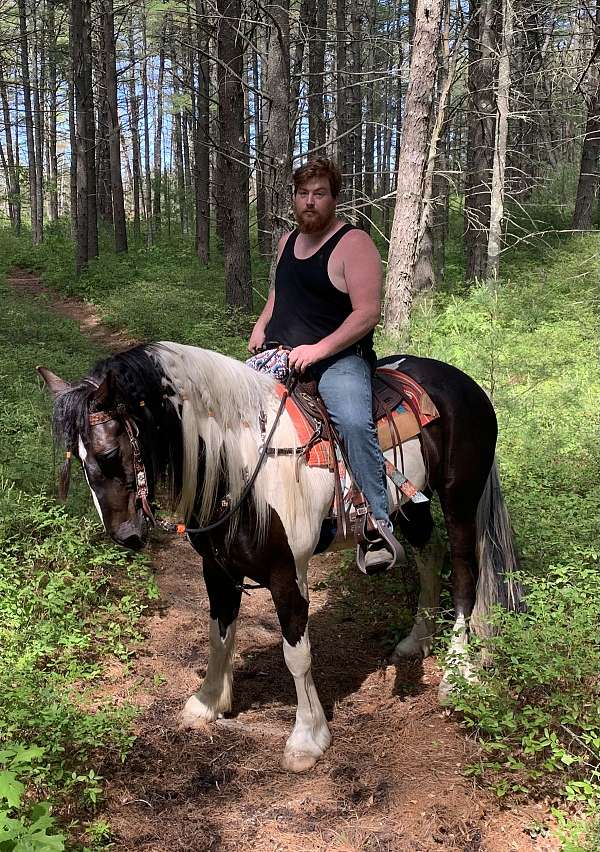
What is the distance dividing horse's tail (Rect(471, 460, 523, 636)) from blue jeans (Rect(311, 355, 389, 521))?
40.0 inches

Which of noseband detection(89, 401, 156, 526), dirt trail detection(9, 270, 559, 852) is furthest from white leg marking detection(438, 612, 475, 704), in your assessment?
noseband detection(89, 401, 156, 526)

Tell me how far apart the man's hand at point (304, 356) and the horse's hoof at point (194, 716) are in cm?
209

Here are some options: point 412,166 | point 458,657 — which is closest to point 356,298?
point 458,657

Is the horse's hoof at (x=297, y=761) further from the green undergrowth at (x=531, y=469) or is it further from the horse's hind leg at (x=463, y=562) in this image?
→ the horse's hind leg at (x=463, y=562)

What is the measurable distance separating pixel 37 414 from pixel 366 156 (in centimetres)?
2521

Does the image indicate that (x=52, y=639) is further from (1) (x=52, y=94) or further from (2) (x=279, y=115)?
(1) (x=52, y=94)

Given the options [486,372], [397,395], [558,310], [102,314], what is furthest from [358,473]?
[102,314]

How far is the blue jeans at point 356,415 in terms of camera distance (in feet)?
11.0

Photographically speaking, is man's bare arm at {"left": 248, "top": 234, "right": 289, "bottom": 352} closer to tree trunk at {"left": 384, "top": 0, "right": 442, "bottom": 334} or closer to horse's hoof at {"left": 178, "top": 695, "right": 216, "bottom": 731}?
horse's hoof at {"left": 178, "top": 695, "right": 216, "bottom": 731}

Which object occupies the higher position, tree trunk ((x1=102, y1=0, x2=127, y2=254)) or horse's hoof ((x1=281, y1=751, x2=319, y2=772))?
tree trunk ((x1=102, y1=0, x2=127, y2=254))

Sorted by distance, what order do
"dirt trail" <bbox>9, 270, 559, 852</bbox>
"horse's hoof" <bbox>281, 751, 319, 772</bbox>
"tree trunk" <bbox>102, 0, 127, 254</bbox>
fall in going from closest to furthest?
"dirt trail" <bbox>9, 270, 559, 852</bbox> < "horse's hoof" <bbox>281, 751, 319, 772</bbox> < "tree trunk" <bbox>102, 0, 127, 254</bbox>

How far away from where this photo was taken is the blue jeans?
3.35 m

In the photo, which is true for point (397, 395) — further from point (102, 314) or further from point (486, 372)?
point (102, 314)

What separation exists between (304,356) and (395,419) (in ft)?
2.65
